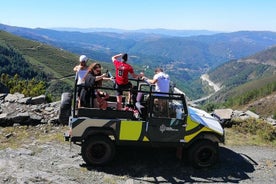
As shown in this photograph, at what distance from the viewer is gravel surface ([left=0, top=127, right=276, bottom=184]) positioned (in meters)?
10.2

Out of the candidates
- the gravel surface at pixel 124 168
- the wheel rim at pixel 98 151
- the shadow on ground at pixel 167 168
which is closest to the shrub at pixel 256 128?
the gravel surface at pixel 124 168

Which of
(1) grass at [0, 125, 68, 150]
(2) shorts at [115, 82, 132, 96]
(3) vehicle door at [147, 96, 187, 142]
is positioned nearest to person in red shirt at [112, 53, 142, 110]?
(2) shorts at [115, 82, 132, 96]

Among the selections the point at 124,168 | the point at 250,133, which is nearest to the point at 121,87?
the point at 124,168

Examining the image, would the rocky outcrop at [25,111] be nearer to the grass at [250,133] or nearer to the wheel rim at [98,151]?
the wheel rim at [98,151]

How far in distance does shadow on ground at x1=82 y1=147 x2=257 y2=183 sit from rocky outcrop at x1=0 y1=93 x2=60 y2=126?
15.7 ft

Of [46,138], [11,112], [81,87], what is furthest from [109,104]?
[11,112]

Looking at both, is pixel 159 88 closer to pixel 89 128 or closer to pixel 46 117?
pixel 89 128

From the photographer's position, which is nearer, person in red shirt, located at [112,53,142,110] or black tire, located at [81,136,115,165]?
black tire, located at [81,136,115,165]

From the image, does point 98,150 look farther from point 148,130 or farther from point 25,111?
point 25,111

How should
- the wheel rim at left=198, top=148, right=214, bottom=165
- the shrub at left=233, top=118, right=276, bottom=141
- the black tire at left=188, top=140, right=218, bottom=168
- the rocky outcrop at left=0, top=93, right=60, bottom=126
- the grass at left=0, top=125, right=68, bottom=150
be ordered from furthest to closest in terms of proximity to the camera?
1. the shrub at left=233, top=118, right=276, bottom=141
2. the rocky outcrop at left=0, top=93, right=60, bottom=126
3. the grass at left=0, top=125, right=68, bottom=150
4. the wheel rim at left=198, top=148, right=214, bottom=165
5. the black tire at left=188, top=140, right=218, bottom=168

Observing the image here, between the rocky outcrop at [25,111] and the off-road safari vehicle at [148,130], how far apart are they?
452 centimetres

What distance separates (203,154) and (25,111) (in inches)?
333

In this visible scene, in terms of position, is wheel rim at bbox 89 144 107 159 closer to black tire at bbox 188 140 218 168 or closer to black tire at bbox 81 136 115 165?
black tire at bbox 81 136 115 165

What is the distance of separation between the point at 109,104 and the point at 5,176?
4394 mm
